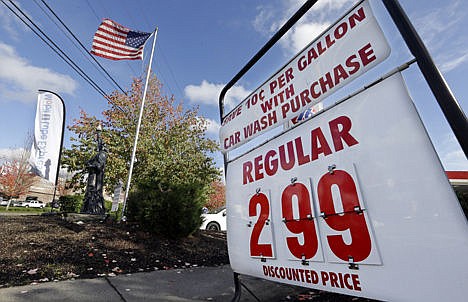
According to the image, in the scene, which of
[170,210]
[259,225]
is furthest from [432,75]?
[170,210]

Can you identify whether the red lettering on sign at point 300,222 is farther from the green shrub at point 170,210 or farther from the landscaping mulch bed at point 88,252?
the green shrub at point 170,210

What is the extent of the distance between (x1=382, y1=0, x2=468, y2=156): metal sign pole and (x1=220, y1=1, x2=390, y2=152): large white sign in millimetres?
100

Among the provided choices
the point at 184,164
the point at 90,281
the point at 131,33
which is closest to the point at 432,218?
the point at 90,281

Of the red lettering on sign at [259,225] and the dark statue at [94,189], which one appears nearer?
the red lettering on sign at [259,225]

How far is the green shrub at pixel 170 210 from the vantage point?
6254 millimetres

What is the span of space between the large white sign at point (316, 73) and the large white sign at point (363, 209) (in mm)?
166

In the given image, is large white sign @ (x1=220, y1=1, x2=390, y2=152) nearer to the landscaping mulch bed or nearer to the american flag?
the landscaping mulch bed

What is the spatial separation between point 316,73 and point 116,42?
9787 millimetres

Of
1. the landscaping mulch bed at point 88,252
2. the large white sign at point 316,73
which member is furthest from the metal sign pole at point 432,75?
the landscaping mulch bed at point 88,252

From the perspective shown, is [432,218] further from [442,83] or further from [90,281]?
[90,281]

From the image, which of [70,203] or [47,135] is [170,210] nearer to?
[47,135]

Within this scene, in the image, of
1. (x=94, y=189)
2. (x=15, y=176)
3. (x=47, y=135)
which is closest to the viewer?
(x=94, y=189)

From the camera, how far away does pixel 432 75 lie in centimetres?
109

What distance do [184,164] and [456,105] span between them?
51.7 ft
